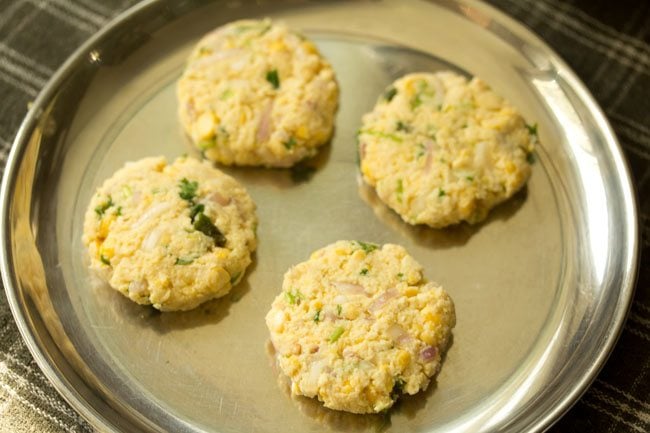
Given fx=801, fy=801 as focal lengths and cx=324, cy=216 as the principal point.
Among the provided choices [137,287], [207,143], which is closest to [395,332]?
[137,287]

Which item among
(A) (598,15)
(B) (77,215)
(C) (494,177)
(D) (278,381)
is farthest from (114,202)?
(A) (598,15)

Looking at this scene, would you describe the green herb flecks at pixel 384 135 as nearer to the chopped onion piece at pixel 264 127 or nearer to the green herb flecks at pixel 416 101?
the green herb flecks at pixel 416 101

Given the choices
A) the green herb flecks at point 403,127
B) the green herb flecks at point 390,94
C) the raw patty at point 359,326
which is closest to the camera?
the raw patty at point 359,326

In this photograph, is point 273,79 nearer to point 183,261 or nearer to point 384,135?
point 384,135

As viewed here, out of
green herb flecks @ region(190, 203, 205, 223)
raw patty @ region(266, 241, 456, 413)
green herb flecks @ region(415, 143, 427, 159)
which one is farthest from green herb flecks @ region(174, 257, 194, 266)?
green herb flecks @ region(415, 143, 427, 159)

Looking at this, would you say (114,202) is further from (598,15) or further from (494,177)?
(598,15)

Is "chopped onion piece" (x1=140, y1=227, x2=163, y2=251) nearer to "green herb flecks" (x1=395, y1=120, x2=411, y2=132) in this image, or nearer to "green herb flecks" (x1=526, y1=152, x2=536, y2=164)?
"green herb flecks" (x1=395, y1=120, x2=411, y2=132)

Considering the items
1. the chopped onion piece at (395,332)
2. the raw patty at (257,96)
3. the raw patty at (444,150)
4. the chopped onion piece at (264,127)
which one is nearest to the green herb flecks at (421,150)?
the raw patty at (444,150)
